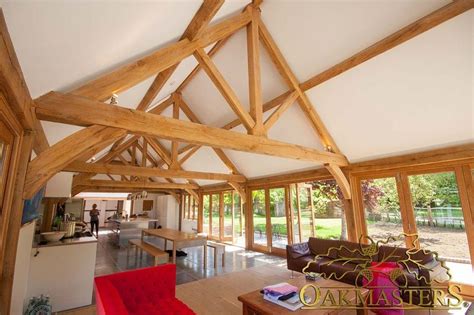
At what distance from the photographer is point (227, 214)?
9594 millimetres

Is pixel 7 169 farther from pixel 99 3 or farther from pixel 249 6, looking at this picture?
pixel 249 6

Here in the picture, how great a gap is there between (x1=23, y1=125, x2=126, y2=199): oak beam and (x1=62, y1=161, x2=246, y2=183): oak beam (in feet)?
11.1

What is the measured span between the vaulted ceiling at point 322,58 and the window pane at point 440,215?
28.2 inches

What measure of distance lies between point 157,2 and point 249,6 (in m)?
2.20

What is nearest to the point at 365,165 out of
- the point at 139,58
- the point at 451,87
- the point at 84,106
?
the point at 451,87

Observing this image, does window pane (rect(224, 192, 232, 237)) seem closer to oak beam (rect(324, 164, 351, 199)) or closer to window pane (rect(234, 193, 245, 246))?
window pane (rect(234, 193, 245, 246))

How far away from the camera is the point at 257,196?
26.8 ft

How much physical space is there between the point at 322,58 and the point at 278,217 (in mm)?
4936

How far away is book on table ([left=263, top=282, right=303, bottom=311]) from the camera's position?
244cm

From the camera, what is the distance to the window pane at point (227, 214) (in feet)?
30.9

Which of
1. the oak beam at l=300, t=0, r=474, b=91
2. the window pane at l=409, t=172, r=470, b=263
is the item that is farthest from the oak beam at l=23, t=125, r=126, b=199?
the window pane at l=409, t=172, r=470, b=263

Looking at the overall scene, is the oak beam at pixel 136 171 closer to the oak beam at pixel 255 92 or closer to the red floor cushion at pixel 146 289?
the red floor cushion at pixel 146 289

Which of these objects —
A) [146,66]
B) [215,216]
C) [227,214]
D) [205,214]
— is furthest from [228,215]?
[146,66]

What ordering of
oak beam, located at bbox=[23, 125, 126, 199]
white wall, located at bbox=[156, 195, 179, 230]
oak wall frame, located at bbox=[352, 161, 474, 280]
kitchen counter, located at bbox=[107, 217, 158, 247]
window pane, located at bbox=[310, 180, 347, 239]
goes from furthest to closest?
white wall, located at bbox=[156, 195, 179, 230]
kitchen counter, located at bbox=[107, 217, 158, 247]
window pane, located at bbox=[310, 180, 347, 239]
oak wall frame, located at bbox=[352, 161, 474, 280]
oak beam, located at bbox=[23, 125, 126, 199]
